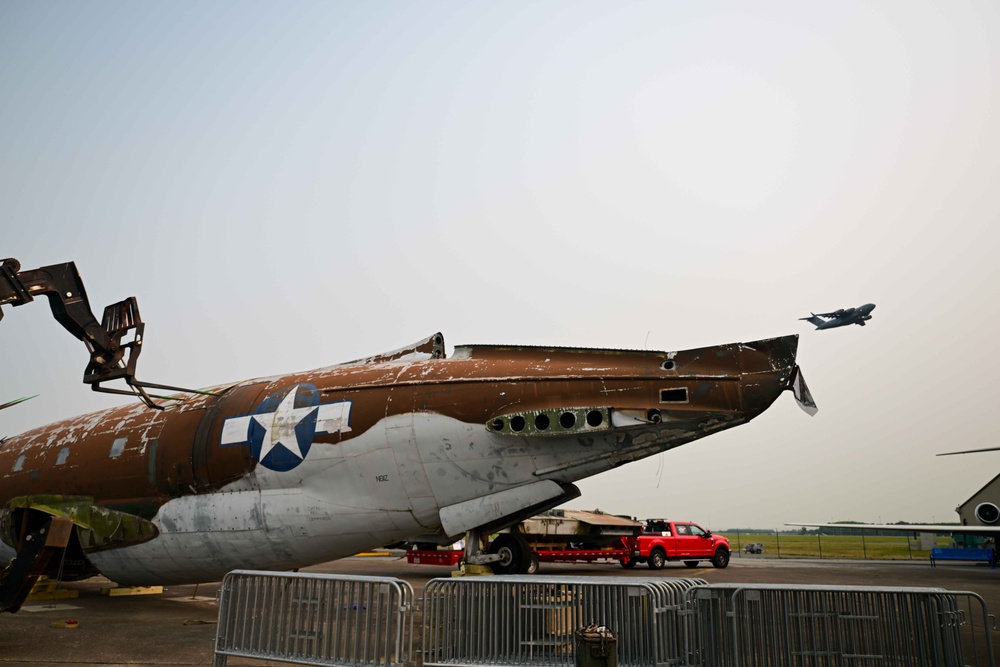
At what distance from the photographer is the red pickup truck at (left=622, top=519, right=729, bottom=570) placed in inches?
1012

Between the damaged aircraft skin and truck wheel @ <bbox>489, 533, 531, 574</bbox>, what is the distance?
2587 mm

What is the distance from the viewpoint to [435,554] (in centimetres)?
2267

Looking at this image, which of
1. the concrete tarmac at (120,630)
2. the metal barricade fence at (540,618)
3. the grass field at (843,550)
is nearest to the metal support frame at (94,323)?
the concrete tarmac at (120,630)

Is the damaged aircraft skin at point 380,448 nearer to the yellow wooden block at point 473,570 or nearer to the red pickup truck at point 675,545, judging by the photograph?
the yellow wooden block at point 473,570

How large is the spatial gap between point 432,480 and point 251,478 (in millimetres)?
3266

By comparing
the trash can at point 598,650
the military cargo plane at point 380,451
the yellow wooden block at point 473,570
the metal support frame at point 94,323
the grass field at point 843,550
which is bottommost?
the grass field at point 843,550

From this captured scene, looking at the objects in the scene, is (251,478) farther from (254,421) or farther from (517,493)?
(517,493)

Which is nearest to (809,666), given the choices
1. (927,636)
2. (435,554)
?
(927,636)

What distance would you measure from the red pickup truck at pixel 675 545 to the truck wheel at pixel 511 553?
1190cm

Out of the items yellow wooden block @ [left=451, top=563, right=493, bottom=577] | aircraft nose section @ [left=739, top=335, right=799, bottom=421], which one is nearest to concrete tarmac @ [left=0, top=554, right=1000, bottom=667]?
yellow wooden block @ [left=451, top=563, right=493, bottom=577]

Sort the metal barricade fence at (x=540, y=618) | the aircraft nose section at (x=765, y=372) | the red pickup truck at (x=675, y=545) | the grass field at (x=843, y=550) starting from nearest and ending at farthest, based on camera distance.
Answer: the metal barricade fence at (x=540, y=618), the aircraft nose section at (x=765, y=372), the red pickup truck at (x=675, y=545), the grass field at (x=843, y=550)

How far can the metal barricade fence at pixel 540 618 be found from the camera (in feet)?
23.5

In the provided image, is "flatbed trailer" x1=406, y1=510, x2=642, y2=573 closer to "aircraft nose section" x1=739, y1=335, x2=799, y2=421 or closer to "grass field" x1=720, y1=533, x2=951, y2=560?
"aircraft nose section" x1=739, y1=335, x2=799, y2=421

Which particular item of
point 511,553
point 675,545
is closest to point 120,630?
point 511,553
